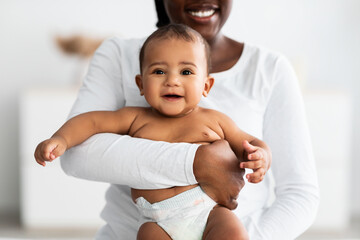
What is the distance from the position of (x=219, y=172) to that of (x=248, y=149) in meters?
0.08

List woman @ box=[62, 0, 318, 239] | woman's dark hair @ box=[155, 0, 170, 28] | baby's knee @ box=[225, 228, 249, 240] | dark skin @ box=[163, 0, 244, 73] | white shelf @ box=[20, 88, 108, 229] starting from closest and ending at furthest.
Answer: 1. baby's knee @ box=[225, 228, 249, 240]
2. woman @ box=[62, 0, 318, 239]
3. dark skin @ box=[163, 0, 244, 73]
4. woman's dark hair @ box=[155, 0, 170, 28]
5. white shelf @ box=[20, 88, 108, 229]

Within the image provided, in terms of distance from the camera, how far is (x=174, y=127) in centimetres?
125

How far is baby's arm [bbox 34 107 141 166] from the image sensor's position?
1.21 m

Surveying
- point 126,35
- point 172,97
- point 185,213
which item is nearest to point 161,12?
point 172,97

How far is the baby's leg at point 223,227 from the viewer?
3.52ft

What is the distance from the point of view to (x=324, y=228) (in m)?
3.54

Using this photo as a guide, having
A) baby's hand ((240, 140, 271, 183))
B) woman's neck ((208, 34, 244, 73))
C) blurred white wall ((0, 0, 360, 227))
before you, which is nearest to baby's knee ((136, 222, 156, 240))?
baby's hand ((240, 140, 271, 183))

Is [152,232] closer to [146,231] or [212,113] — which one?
[146,231]

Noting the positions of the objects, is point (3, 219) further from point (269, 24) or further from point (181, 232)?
point (181, 232)

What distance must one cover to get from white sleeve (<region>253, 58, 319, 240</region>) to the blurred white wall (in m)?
2.58

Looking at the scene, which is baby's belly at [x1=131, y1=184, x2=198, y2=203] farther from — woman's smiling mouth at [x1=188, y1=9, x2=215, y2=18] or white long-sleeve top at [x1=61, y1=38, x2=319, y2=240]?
woman's smiling mouth at [x1=188, y1=9, x2=215, y2=18]

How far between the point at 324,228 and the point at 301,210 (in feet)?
7.72

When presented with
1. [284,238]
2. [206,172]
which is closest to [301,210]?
[284,238]

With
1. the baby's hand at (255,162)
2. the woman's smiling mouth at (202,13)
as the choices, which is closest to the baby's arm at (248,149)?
the baby's hand at (255,162)
